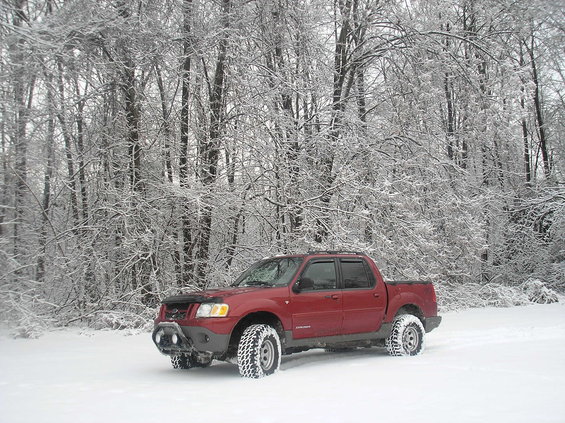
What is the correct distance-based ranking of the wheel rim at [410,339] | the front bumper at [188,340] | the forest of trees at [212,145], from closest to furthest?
1. the front bumper at [188,340]
2. the wheel rim at [410,339]
3. the forest of trees at [212,145]

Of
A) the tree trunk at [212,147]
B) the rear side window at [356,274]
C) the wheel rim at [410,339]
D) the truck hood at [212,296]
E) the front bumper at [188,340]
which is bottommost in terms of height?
the wheel rim at [410,339]

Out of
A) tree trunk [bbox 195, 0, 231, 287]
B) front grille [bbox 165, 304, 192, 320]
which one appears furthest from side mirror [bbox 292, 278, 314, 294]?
tree trunk [bbox 195, 0, 231, 287]

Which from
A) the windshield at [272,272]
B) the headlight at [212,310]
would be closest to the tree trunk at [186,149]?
the windshield at [272,272]

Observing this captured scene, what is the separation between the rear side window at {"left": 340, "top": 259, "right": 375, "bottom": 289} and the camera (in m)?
9.15

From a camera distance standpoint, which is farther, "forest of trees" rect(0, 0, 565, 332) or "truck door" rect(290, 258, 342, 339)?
"forest of trees" rect(0, 0, 565, 332)

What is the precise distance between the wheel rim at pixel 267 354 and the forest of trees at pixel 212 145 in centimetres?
569

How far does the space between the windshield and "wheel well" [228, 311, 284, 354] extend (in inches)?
21.8

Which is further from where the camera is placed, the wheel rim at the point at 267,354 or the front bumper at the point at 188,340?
the wheel rim at the point at 267,354

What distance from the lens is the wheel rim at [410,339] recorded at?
31.2 ft

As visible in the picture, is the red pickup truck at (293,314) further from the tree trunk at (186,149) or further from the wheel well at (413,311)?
the tree trunk at (186,149)

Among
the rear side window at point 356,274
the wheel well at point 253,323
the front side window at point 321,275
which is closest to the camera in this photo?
the wheel well at point 253,323

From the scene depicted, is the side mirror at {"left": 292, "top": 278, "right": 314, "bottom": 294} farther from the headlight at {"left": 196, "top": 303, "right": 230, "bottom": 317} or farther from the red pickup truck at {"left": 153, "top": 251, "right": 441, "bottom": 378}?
the headlight at {"left": 196, "top": 303, "right": 230, "bottom": 317}

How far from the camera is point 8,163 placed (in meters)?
13.8

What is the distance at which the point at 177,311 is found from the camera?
26.5 ft
